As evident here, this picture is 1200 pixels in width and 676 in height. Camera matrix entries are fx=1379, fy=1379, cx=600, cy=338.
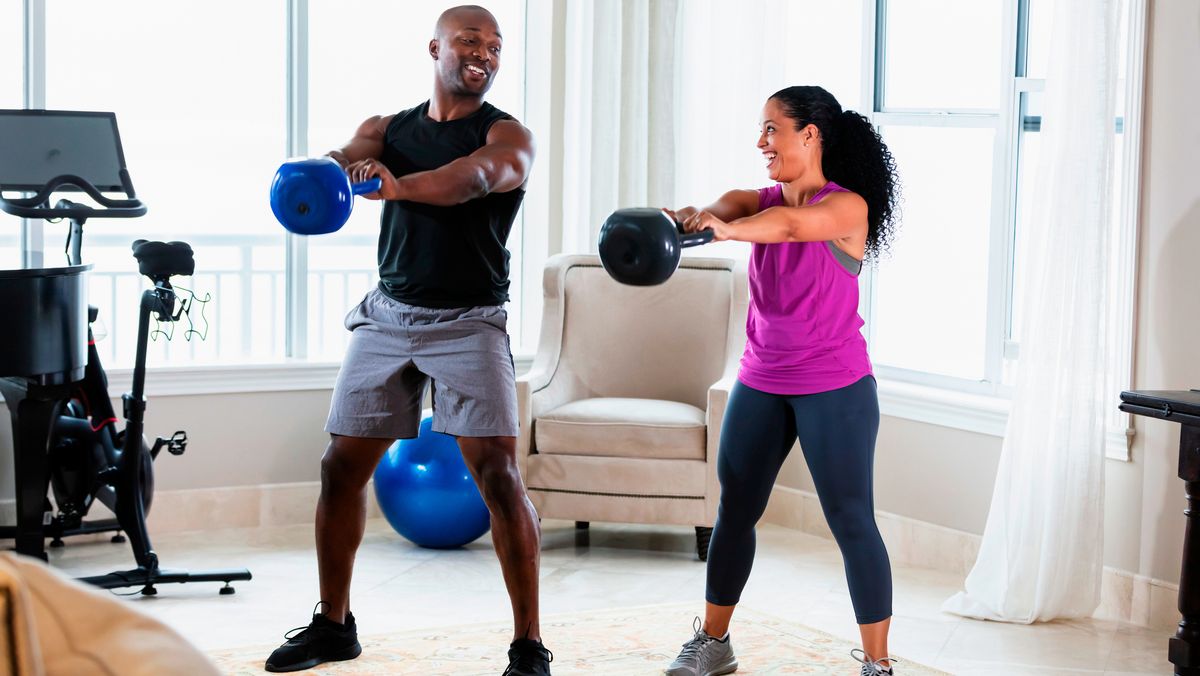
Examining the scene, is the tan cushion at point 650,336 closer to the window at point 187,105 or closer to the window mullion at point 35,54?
the window at point 187,105

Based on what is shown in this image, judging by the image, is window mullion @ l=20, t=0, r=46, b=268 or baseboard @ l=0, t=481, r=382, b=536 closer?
window mullion @ l=20, t=0, r=46, b=268

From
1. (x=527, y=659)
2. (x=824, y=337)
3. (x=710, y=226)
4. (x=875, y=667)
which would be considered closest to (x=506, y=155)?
(x=710, y=226)

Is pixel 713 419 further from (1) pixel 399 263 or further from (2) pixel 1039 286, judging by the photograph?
(1) pixel 399 263

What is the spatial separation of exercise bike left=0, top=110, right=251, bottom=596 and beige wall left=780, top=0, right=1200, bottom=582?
8.30 feet

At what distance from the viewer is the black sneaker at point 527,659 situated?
9.93ft

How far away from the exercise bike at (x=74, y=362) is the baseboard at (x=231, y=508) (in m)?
0.54

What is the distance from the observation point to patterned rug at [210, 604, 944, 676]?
128 inches

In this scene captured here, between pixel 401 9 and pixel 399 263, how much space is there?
7.72ft

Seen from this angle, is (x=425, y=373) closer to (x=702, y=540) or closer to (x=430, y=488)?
(x=430, y=488)

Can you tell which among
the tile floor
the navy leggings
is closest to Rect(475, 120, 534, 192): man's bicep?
the navy leggings

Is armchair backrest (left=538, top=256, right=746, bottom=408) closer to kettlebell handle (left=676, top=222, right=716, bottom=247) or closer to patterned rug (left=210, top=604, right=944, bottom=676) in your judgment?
patterned rug (left=210, top=604, right=944, bottom=676)

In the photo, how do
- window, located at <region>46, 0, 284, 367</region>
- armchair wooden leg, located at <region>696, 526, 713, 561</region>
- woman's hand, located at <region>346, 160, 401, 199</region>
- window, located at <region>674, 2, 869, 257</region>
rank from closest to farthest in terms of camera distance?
woman's hand, located at <region>346, 160, 401, 199</region>, armchair wooden leg, located at <region>696, 526, 713, 561</region>, window, located at <region>46, 0, 284, 367</region>, window, located at <region>674, 2, 869, 257</region>

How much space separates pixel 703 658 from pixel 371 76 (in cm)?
281

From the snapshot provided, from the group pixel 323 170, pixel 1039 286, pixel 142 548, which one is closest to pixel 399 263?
pixel 323 170
